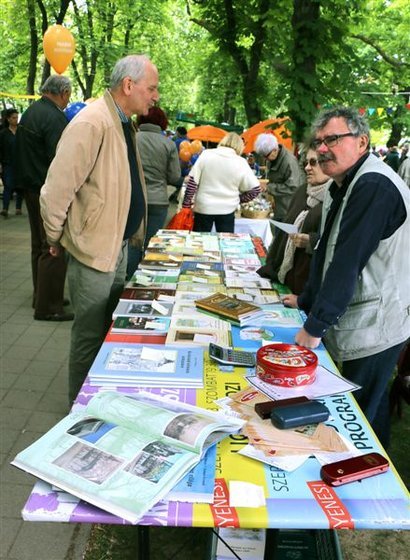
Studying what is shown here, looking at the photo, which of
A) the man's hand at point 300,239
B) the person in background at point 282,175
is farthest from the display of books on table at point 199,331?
the person in background at point 282,175

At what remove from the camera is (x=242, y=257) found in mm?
3551

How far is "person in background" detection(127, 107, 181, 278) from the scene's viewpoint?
4586mm

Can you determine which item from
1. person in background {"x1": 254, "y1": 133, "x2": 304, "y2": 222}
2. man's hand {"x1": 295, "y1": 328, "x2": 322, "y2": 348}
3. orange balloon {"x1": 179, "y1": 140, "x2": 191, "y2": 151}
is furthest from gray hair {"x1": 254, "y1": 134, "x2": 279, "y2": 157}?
orange balloon {"x1": 179, "y1": 140, "x2": 191, "y2": 151}

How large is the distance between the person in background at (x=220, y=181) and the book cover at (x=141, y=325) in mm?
2753

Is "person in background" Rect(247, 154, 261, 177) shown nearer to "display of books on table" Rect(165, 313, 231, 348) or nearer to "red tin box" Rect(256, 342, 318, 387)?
"display of books on table" Rect(165, 313, 231, 348)

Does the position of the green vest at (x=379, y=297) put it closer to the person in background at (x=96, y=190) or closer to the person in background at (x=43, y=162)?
the person in background at (x=96, y=190)

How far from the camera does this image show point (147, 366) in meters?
1.82

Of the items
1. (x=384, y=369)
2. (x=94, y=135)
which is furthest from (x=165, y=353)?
(x=94, y=135)

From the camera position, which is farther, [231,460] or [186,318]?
[186,318]

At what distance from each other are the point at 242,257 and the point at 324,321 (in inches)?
67.5

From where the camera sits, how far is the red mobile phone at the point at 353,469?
49.4 inches

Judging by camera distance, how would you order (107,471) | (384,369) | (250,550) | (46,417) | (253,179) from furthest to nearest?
(253,179) < (46,417) < (384,369) < (250,550) < (107,471)

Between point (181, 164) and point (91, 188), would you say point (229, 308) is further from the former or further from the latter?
point (181, 164)

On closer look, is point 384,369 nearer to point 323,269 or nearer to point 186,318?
point 323,269
